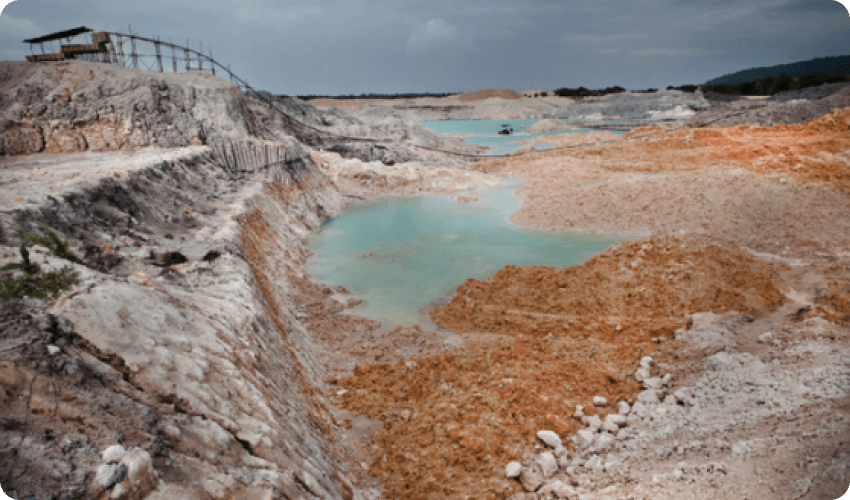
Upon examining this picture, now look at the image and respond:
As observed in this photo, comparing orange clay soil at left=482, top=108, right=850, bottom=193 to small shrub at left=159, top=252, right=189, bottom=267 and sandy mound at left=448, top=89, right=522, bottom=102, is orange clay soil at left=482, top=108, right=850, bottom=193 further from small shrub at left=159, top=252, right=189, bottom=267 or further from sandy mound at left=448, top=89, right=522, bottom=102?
sandy mound at left=448, top=89, right=522, bottom=102

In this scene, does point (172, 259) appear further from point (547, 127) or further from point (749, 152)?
point (547, 127)

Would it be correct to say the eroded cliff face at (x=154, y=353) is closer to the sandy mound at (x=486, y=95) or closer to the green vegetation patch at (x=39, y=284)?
the green vegetation patch at (x=39, y=284)

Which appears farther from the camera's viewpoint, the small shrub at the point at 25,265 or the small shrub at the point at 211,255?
the small shrub at the point at 211,255

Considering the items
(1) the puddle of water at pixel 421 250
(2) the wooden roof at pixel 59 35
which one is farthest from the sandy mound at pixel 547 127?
(2) the wooden roof at pixel 59 35

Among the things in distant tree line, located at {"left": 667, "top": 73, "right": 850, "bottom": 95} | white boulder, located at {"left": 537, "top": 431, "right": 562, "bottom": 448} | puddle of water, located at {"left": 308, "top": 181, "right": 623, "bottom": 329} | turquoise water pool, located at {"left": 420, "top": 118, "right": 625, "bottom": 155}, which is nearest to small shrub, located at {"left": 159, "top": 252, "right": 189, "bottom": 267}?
puddle of water, located at {"left": 308, "top": 181, "right": 623, "bottom": 329}

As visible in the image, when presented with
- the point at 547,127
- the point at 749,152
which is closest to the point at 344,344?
the point at 749,152
